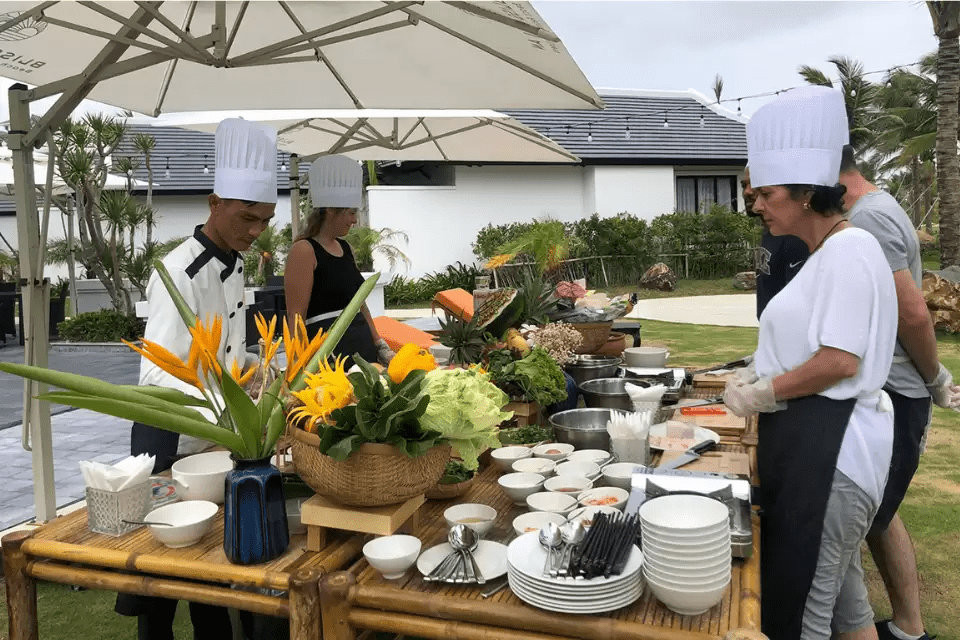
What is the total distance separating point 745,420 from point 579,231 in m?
18.8

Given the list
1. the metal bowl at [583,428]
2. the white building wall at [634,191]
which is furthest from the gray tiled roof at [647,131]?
the metal bowl at [583,428]

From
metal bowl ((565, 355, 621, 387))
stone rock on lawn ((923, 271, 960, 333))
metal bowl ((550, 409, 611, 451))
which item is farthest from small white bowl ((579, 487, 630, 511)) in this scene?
stone rock on lawn ((923, 271, 960, 333))

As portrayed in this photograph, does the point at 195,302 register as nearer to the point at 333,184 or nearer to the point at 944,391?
the point at 333,184

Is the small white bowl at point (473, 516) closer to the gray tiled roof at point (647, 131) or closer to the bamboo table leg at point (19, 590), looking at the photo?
the bamboo table leg at point (19, 590)

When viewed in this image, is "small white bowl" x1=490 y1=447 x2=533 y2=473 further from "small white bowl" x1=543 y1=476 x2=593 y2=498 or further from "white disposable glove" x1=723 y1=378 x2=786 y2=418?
"white disposable glove" x1=723 y1=378 x2=786 y2=418

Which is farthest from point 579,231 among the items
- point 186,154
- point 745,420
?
point 745,420

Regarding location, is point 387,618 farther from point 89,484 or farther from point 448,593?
point 89,484

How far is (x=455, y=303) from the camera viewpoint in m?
3.91

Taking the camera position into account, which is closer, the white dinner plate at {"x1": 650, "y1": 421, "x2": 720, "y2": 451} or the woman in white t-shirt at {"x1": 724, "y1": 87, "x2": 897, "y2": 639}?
the woman in white t-shirt at {"x1": 724, "y1": 87, "x2": 897, "y2": 639}

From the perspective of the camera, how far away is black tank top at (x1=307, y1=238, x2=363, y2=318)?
11.6 feet

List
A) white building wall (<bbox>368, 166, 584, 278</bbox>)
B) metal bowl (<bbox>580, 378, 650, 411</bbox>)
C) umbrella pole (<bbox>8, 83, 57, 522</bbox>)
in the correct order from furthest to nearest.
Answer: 1. white building wall (<bbox>368, 166, 584, 278</bbox>)
2. umbrella pole (<bbox>8, 83, 57, 522</bbox>)
3. metal bowl (<bbox>580, 378, 650, 411</bbox>)

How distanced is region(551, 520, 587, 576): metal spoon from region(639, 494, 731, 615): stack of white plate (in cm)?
15

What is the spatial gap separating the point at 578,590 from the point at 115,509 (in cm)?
120

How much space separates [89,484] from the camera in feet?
6.15
